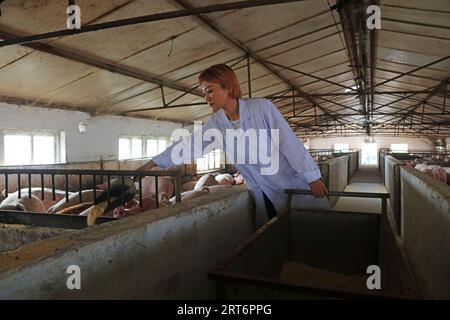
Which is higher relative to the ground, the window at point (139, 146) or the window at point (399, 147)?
the window at point (399, 147)

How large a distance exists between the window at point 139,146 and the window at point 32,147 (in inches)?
100

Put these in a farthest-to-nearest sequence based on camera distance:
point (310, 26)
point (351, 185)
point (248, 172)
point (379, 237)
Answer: point (351, 185) < point (310, 26) < point (248, 172) < point (379, 237)

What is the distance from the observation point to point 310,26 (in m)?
6.98

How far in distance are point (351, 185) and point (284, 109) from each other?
5.54m

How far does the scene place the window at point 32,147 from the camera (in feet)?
26.0

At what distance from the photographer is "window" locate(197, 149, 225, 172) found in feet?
51.0

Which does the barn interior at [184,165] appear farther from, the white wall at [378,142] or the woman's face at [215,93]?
the white wall at [378,142]

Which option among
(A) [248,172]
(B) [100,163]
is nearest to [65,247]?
(A) [248,172]

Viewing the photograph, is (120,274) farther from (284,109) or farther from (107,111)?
(284,109)

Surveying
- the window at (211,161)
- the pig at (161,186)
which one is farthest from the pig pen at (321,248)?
the window at (211,161)

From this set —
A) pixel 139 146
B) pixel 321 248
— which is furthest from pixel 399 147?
pixel 321 248

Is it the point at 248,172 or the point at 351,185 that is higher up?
the point at 248,172

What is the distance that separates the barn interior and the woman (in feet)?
0.67

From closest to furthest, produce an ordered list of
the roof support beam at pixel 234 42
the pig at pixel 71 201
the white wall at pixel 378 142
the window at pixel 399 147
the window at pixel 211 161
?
the pig at pixel 71 201 → the roof support beam at pixel 234 42 → the window at pixel 211 161 → the white wall at pixel 378 142 → the window at pixel 399 147
